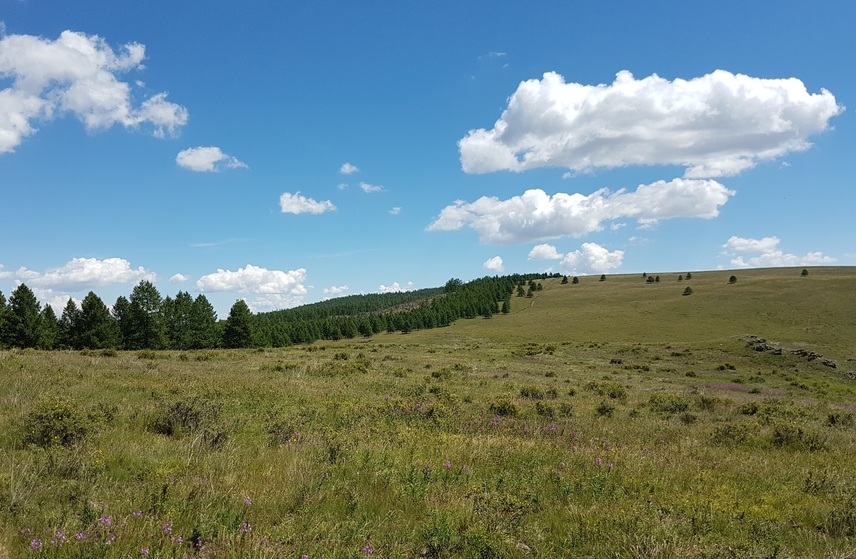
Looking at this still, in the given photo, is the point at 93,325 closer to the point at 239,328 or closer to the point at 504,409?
the point at 239,328

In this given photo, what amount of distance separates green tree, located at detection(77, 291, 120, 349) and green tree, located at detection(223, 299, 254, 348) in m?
17.6

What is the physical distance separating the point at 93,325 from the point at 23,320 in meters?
8.61

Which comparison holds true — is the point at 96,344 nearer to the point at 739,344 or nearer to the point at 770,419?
the point at 770,419

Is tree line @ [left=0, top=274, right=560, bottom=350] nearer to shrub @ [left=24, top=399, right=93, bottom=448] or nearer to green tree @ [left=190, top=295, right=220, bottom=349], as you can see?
green tree @ [left=190, top=295, right=220, bottom=349]

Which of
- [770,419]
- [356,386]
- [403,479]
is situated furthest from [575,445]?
[356,386]

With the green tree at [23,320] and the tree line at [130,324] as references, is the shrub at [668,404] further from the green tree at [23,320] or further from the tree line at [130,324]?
the green tree at [23,320]

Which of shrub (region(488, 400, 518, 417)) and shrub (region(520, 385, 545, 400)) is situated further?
shrub (region(520, 385, 545, 400))

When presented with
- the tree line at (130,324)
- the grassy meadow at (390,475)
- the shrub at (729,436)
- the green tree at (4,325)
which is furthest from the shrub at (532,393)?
the green tree at (4,325)

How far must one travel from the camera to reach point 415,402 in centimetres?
1505

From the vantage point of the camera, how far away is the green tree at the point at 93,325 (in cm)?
7144

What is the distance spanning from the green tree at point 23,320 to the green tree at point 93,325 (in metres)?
5.62

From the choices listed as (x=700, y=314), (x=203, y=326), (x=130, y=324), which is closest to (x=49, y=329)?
(x=130, y=324)

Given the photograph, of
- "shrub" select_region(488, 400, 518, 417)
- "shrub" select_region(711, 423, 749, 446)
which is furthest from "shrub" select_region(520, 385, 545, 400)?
"shrub" select_region(711, 423, 749, 446)

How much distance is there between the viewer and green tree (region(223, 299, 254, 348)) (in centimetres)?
8112
